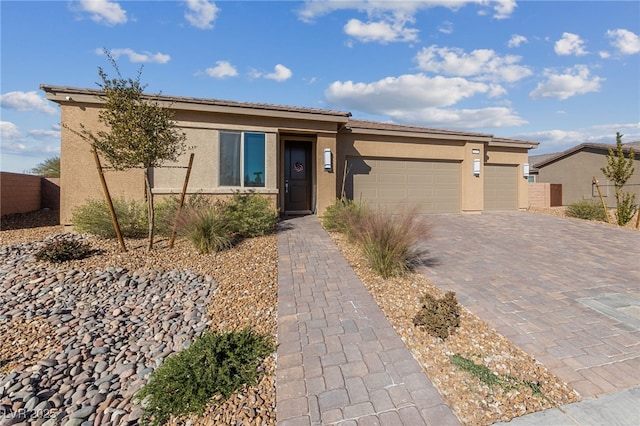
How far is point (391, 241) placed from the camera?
16.4 ft

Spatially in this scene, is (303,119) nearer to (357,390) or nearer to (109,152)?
(109,152)

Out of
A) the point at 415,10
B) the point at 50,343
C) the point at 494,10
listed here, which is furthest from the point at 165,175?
the point at 494,10

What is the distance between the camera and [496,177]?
45.7 feet

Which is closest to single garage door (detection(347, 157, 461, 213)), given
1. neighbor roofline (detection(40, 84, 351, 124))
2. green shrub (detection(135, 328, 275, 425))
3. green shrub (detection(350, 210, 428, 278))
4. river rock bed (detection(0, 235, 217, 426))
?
neighbor roofline (detection(40, 84, 351, 124))

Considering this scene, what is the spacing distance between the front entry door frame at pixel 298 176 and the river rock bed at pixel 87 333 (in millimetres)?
5765

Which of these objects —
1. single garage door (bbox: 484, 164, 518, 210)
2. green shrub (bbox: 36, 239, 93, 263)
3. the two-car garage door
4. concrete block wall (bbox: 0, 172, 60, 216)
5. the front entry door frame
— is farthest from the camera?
single garage door (bbox: 484, 164, 518, 210)

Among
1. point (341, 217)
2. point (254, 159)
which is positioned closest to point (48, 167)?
point (254, 159)

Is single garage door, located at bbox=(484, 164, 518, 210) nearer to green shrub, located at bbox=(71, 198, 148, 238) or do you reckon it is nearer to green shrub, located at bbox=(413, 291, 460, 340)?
green shrub, located at bbox=(413, 291, 460, 340)

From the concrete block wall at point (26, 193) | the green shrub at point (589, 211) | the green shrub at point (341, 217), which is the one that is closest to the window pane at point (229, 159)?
the green shrub at point (341, 217)

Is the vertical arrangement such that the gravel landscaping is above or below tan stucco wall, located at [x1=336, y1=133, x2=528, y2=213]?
below

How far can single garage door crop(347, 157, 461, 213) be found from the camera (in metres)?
11.4

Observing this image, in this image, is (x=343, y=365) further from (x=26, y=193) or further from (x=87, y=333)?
(x=26, y=193)

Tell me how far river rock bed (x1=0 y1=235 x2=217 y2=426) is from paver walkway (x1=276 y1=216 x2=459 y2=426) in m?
1.23

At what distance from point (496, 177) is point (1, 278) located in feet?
55.7
